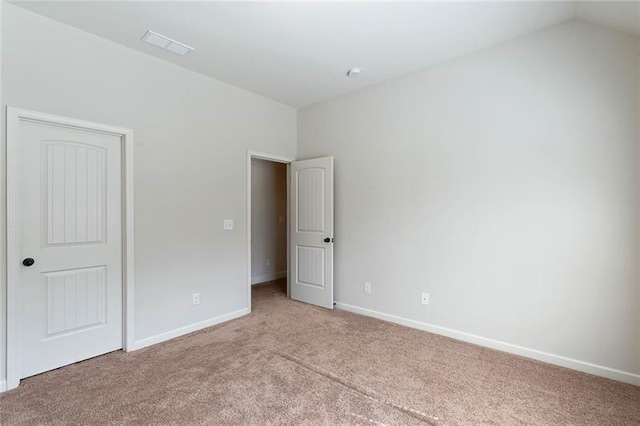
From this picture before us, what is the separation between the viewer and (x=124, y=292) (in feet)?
9.14

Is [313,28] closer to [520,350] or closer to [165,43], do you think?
[165,43]

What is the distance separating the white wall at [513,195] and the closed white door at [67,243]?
100 inches

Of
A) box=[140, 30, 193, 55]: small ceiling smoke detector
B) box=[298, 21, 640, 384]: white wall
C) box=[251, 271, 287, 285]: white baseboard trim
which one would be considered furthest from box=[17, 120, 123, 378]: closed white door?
box=[251, 271, 287, 285]: white baseboard trim

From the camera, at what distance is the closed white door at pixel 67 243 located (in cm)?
232

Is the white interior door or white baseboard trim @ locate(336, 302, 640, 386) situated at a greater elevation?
the white interior door

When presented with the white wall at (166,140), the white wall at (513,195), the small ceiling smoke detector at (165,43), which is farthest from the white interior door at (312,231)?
the small ceiling smoke detector at (165,43)

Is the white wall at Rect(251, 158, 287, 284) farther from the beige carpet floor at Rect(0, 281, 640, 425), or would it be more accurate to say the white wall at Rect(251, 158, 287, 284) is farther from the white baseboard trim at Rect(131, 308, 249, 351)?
the beige carpet floor at Rect(0, 281, 640, 425)

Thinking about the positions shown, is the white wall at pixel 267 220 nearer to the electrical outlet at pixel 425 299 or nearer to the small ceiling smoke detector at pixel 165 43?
the small ceiling smoke detector at pixel 165 43

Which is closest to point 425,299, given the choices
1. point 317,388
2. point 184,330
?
point 317,388

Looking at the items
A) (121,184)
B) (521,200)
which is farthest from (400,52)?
(121,184)

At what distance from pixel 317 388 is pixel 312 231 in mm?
2199

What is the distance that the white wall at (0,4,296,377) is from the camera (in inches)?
92.7

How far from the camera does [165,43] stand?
270cm

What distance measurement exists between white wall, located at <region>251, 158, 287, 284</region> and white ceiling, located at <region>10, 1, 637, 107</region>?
7.74ft
